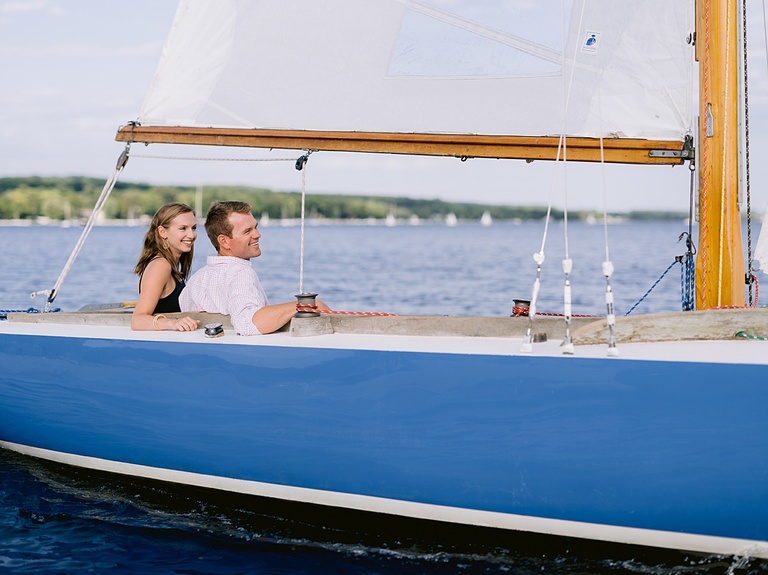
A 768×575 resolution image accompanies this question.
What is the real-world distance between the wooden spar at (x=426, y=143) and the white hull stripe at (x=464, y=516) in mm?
1683

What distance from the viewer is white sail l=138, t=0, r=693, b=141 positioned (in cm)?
454

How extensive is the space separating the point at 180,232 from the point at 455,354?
194cm

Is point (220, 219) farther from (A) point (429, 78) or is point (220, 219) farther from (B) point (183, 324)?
(A) point (429, 78)

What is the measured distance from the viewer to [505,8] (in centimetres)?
479

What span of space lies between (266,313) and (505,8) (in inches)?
77.3

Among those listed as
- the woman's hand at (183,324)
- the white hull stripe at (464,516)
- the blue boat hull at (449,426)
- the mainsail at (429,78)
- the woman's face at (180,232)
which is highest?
the mainsail at (429,78)

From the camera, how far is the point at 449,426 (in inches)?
145

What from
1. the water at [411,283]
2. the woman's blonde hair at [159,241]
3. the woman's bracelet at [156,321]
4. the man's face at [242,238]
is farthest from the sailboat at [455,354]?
the water at [411,283]

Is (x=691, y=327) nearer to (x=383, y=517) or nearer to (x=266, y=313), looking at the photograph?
(x=383, y=517)

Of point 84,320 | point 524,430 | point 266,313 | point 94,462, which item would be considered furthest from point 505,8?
point 94,462

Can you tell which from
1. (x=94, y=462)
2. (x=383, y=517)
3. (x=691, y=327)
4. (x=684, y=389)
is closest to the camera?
(x=684, y=389)

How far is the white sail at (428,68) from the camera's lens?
4.54 meters

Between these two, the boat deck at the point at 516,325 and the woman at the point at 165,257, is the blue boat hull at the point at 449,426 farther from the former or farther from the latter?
the woman at the point at 165,257

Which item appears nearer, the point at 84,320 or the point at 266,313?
the point at 266,313
